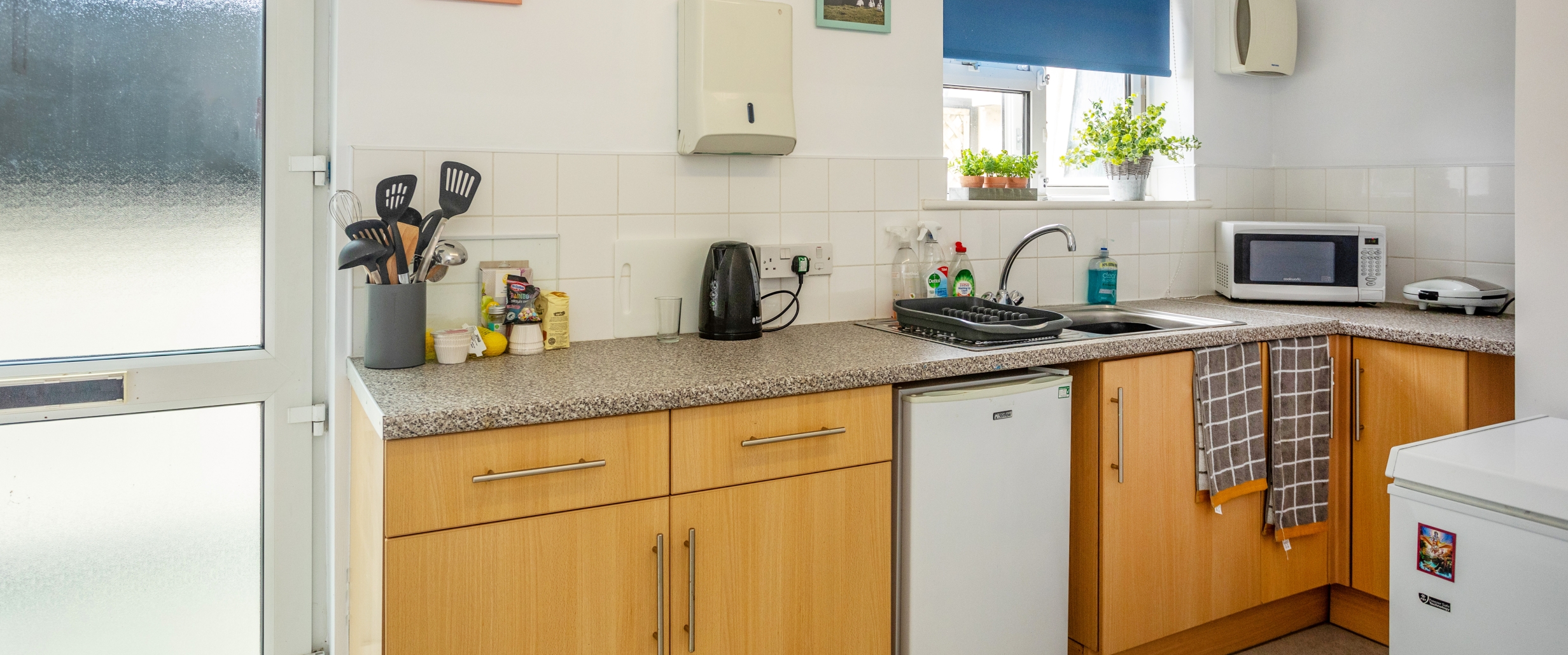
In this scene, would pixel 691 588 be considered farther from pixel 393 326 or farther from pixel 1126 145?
pixel 1126 145

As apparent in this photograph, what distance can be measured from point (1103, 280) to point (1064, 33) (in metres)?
0.76

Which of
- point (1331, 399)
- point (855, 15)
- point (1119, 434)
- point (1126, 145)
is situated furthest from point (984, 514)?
point (1126, 145)

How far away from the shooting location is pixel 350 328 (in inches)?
74.9

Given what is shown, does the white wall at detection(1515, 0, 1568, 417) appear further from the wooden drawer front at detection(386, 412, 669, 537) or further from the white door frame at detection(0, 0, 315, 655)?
the white door frame at detection(0, 0, 315, 655)

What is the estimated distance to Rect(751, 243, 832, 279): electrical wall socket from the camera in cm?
233

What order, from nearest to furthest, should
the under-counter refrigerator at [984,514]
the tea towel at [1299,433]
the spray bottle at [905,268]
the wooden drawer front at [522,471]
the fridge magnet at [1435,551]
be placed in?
the wooden drawer front at [522,471] < the fridge magnet at [1435,551] < the under-counter refrigerator at [984,514] < the tea towel at [1299,433] < the spray bottle at [905,268]

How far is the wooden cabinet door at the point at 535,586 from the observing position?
1.41 m

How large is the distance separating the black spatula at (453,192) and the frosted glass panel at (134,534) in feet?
1.74

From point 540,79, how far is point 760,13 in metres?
0.52

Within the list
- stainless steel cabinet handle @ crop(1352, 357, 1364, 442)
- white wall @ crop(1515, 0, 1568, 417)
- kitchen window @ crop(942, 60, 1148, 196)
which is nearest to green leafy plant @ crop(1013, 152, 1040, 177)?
kitchen window @ crop(942, 60, 1148, 196)

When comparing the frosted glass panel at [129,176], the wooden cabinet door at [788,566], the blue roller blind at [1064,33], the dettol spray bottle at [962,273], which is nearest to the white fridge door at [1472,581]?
the wooden cabinet door at [788,566]

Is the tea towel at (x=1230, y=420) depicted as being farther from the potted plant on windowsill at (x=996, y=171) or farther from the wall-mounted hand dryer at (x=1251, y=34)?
the wall-mounted hand dryer at (x=1251, y=34)

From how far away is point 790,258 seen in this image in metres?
2.36

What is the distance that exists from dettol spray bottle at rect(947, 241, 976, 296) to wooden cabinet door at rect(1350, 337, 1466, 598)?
97 cm
